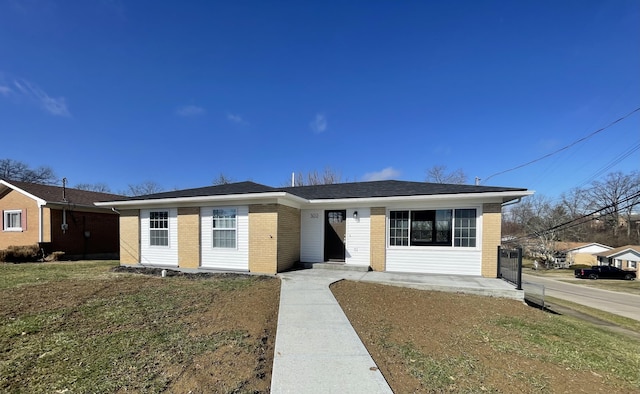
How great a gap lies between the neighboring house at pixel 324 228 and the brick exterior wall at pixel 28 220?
7.94 meters

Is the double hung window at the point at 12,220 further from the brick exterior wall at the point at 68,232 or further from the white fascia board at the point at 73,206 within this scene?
the white fascia board at the point at 73,206

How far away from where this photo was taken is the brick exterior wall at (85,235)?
15586mm

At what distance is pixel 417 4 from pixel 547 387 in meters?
11.0

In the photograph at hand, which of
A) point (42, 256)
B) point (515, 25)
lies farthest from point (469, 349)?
point (42, 256)

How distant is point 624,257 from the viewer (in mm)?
35812

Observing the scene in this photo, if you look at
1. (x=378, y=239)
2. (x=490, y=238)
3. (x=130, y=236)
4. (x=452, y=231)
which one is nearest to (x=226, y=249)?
(x=130, y=236)

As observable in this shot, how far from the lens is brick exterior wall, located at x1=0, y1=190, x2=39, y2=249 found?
15.7 metres

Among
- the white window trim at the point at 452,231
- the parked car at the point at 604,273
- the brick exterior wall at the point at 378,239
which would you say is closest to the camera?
the white window trim at the point at 452,231

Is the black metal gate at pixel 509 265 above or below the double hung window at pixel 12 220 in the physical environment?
below

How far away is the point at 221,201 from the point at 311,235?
12.1ft

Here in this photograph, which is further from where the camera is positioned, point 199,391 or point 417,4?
point 417,4

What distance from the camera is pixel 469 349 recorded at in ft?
13.3

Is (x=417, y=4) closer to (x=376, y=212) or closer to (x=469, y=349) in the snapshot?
(x=376, y=212)

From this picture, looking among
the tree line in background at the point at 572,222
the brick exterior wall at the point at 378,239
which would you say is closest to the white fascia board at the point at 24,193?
the brick exterior wall at the point at 378,239
